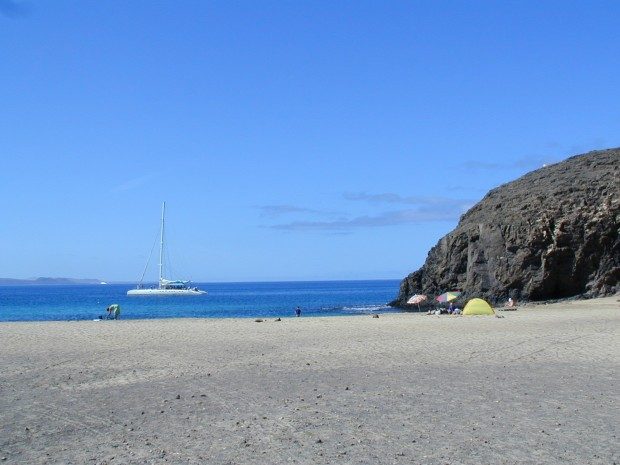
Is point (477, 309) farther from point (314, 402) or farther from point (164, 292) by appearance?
point (164, 292)

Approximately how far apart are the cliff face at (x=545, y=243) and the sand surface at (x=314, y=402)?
109 feet

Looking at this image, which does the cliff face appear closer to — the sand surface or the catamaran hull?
the sand surface

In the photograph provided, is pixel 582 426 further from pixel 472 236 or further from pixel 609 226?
pixel 472 236

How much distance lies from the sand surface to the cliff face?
33157mm

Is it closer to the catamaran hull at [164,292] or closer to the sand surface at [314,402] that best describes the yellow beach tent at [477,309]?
the sand surface at [314,402]

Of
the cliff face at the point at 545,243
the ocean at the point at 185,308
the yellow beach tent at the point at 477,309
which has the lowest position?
the ocean at the point at 185,308

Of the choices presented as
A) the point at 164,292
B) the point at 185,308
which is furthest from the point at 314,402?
the point at 164,292

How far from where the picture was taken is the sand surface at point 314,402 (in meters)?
8.61

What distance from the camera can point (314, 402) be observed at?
11.8 metres

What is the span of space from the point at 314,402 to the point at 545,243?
153ft

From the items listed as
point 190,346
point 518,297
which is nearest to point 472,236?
point 518,297

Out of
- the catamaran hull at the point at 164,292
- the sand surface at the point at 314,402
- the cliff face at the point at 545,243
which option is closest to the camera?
the sand surface at the point at 314,402

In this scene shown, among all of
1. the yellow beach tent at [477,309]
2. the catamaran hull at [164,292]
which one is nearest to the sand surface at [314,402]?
the yellow beach tent at [477,309]

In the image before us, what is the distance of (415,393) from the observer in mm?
12555
